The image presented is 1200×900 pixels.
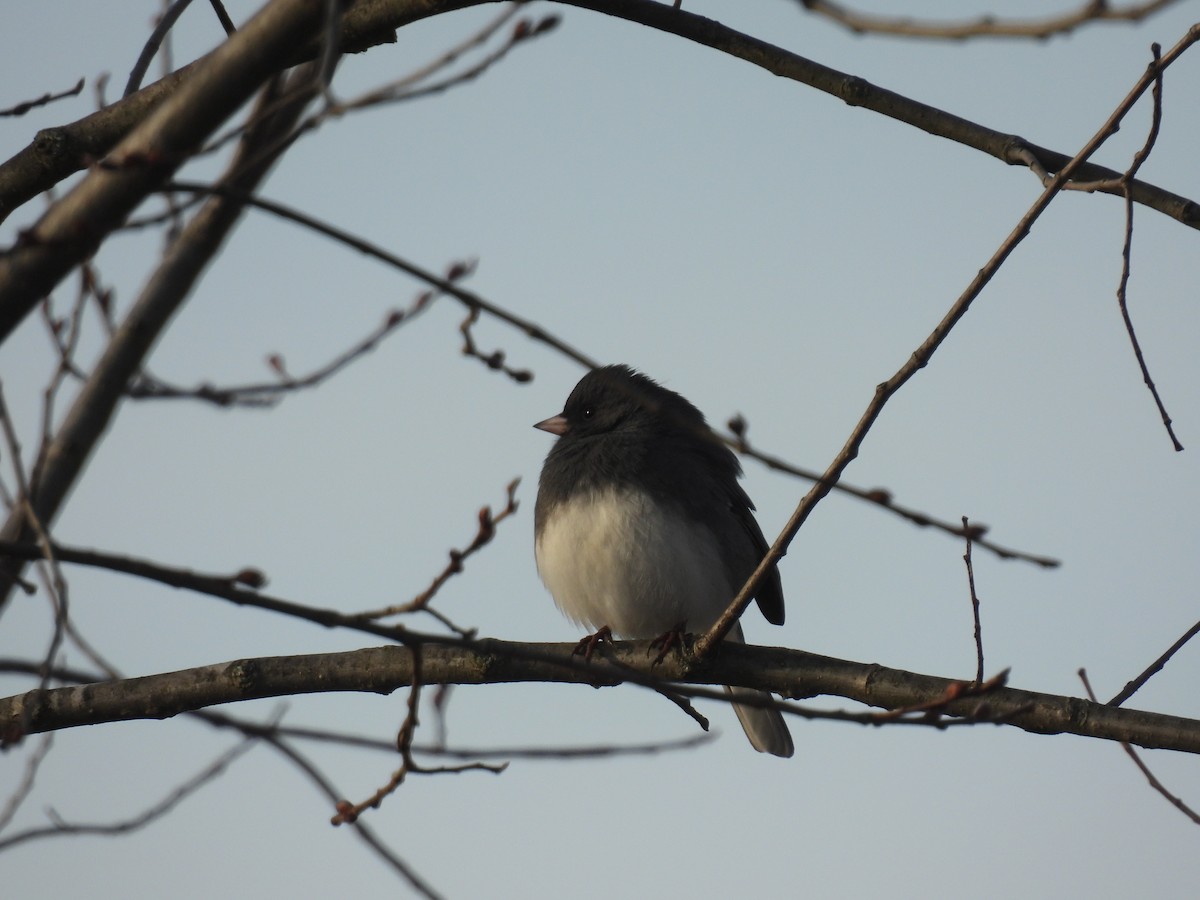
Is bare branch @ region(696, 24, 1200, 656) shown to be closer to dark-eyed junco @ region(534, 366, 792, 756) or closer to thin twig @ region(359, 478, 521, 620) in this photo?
thin twig @ region(359, 478, 521, 620)

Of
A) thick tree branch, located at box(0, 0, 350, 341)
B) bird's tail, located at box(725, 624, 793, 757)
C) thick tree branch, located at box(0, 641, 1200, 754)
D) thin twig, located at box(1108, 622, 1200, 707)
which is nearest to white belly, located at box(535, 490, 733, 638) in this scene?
bird's tail, located at box(725, 624, 793, 757)

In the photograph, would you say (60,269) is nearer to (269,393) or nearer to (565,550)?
(269,393)

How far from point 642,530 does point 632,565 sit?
131 mm

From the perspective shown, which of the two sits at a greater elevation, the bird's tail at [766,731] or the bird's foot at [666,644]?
the bird's tail at [766,731]

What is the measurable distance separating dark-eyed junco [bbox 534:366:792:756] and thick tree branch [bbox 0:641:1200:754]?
97 centimetres

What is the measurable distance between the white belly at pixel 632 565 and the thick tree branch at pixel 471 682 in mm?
1124

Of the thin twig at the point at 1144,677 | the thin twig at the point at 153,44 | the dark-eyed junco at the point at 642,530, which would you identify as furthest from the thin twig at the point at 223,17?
the thin twig at the point at 1144,677

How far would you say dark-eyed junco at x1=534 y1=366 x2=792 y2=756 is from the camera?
4785mm

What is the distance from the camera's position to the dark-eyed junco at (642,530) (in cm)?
479

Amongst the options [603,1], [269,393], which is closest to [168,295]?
[269,393]

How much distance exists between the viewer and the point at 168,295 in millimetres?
2693

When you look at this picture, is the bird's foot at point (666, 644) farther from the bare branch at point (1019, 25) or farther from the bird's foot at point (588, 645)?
the bare branch at point (1019, 25)

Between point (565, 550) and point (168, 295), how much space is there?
96.6 inches

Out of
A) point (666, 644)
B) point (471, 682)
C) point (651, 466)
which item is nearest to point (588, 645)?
point (666, 644)
